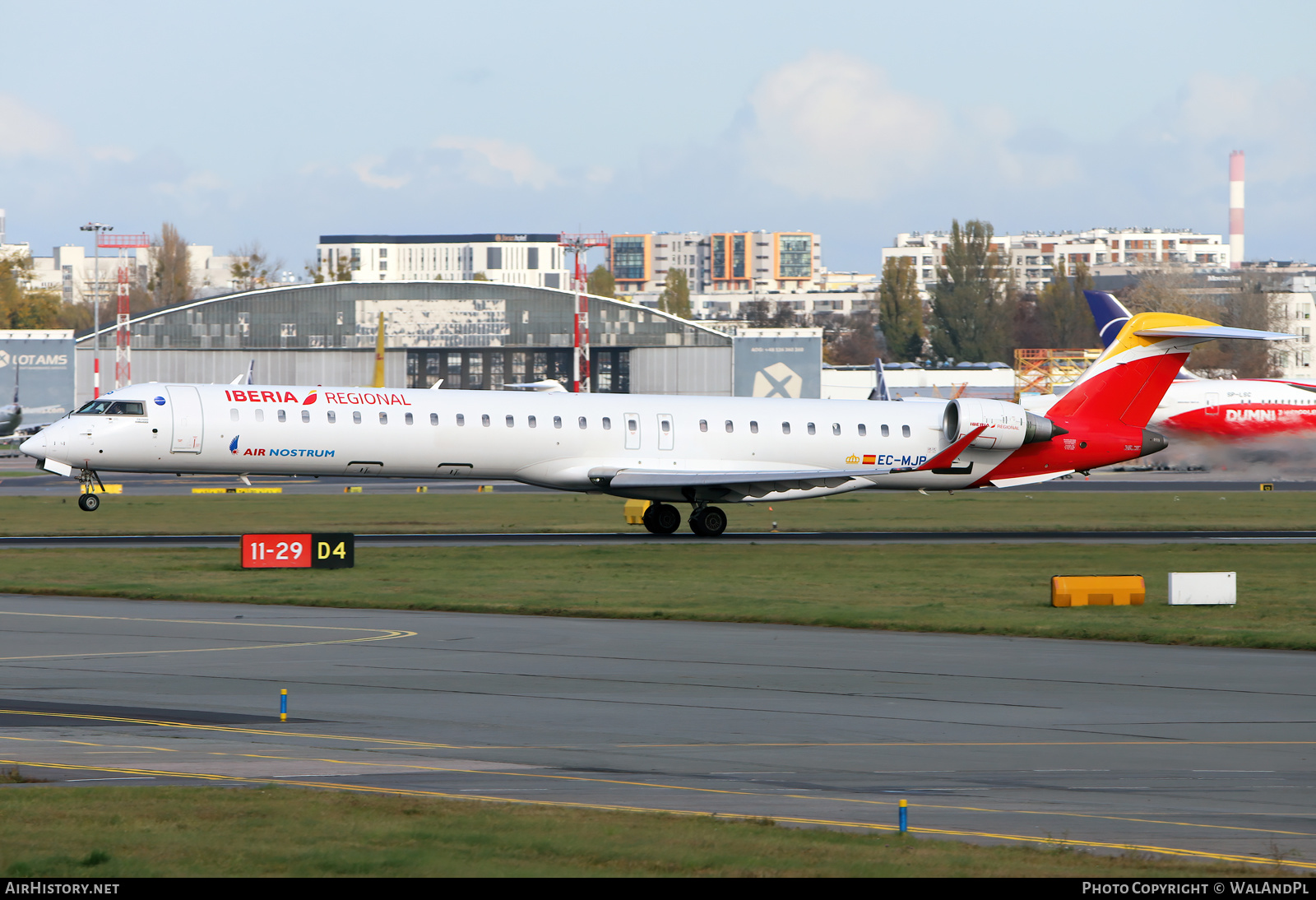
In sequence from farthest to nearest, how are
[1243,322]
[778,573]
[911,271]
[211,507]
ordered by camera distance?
[911,271] → [1243,322] → [211,507] → [778,573]

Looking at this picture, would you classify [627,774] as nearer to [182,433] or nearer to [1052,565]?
[1052,565]

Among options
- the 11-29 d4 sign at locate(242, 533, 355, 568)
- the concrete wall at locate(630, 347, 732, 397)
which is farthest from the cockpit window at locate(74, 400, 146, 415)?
the concrete wall at locate(630, 347, 732, 397)

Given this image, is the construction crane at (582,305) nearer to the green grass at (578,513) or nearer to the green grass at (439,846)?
the green grass at (578,513)

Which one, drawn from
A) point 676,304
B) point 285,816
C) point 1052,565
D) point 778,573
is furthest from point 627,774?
point 676,304

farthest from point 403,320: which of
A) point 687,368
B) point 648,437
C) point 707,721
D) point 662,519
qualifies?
point 707,721

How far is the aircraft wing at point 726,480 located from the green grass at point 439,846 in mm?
28471

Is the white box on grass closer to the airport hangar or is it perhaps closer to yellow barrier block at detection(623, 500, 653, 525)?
yellow barrier block at detection(623, 500, 653, 525)

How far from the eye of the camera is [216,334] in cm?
10556

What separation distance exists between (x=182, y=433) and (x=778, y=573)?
617 inches

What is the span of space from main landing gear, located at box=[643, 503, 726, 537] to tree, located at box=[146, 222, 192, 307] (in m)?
126

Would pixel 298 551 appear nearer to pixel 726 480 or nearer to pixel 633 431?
pixel 633 431

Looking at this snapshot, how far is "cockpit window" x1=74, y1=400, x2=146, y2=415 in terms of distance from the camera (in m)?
38.1

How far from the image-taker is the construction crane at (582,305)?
97.1 m

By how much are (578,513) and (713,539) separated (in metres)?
12.3
